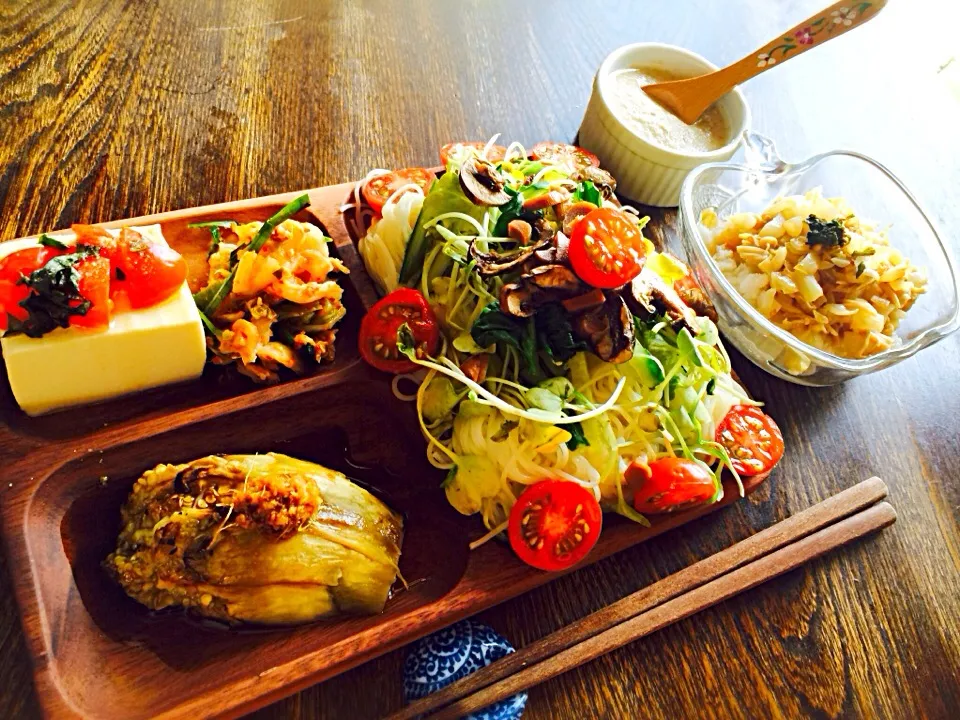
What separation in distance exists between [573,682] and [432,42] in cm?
322

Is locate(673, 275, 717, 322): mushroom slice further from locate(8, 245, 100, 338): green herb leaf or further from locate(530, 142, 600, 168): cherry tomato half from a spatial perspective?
locate(8, 245, 100, 338): green herb leaf

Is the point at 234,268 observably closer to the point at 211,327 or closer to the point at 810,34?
the point at 211,327

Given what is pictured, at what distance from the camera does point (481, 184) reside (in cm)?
238

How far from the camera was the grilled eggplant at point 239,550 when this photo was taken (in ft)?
6.49

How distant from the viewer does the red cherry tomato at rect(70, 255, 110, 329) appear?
199 cm

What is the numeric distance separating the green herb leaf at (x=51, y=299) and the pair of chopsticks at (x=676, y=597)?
1.47m

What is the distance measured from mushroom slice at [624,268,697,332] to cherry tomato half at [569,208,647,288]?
5.0 inches

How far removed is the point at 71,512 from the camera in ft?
6.91

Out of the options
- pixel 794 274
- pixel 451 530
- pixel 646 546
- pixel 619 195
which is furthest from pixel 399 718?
pixel 619 195

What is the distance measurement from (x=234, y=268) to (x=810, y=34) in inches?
109

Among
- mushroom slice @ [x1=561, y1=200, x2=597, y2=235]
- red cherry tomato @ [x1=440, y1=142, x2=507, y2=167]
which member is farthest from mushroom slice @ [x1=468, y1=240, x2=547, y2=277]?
red cherry tomato @ [x1=440, y1=142, x2=507, y2=167]

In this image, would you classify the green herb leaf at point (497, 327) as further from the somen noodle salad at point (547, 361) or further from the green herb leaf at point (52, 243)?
the green herb leaf at point (52, 243)

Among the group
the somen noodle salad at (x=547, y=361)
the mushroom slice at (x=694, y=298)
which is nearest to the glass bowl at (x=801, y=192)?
the mushroom slice at (x=694, y=298)

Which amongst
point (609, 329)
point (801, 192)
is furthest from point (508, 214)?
point (801, 192)
